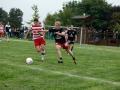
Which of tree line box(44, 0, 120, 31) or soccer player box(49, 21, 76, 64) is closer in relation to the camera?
soccer player box(49, 21, 76, 64)

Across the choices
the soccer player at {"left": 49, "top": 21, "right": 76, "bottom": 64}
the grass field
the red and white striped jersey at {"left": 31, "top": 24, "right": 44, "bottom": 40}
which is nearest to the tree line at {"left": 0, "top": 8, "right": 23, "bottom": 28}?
the red and white striped jersey at {"left": 31, "top": 24, "right": 44, "bottom": 40}

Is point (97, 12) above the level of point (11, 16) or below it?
above

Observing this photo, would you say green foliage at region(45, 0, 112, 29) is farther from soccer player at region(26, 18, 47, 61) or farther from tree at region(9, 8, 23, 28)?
soccer player at region(26, 18, 47, 61)

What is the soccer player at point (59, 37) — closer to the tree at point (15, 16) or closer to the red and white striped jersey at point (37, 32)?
the red and white striped jersey at point (37, 32)

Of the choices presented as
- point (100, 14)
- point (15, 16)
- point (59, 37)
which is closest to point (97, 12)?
point (100, 14)

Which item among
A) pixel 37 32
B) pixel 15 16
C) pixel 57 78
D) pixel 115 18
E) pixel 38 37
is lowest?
pixel 15 16

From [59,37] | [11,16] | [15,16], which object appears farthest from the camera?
[11,16]

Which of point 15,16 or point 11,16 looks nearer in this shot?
point 15,16

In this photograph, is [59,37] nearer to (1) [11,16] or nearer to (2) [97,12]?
(2) [97,12]

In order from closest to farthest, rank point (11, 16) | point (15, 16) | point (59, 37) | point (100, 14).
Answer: point (59, 37) < point (100, 14) < point (15, 16) < point (11, 16)

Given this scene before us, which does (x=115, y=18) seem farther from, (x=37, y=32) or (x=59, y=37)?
(x=59, y=37)

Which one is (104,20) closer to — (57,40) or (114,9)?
(114,9)

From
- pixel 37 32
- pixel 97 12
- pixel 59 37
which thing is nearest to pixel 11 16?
pixel 97 12

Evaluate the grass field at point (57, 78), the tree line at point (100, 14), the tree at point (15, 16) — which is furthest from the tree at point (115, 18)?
the tree at point (15, 16)
